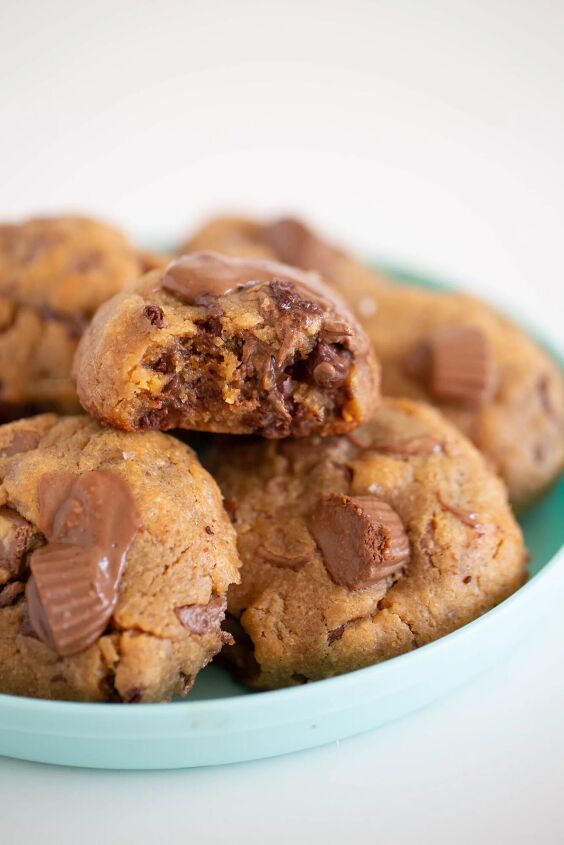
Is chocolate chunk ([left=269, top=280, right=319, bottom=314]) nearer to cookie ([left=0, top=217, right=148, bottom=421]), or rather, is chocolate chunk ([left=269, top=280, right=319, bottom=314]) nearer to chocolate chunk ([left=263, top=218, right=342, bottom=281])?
cookie ([left=0, top=217, right=148, bottom=421])

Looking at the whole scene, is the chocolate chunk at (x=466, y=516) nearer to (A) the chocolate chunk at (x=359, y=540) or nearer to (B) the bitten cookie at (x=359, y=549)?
(B) the bitten cookie at (x=359, y=549)

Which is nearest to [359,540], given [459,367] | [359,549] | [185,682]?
[359,549]

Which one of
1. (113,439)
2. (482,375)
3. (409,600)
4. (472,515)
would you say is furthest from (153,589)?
(482,375)

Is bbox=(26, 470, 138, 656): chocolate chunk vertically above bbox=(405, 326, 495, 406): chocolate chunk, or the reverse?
bbox=(405, 326, 495, 406): chocolate chunk

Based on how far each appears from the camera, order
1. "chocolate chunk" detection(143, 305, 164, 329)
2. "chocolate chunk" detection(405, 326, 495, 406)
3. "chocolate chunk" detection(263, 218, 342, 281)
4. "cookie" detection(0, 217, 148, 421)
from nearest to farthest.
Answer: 1. "chocolate chunk" detection(143, 305, 164, 329)
2. "cookie" detection(0, 217, 148, 421)
3. "chocolate chunk" detection(405, 326, 495, 406)
4. "chocolate chunk" detection(263, 218, 342, 281)

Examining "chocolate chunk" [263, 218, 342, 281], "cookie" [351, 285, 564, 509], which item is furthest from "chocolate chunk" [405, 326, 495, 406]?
"chocolate chunk" [263, 218, 342, 281]

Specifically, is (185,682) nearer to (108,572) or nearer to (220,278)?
(108,572)
